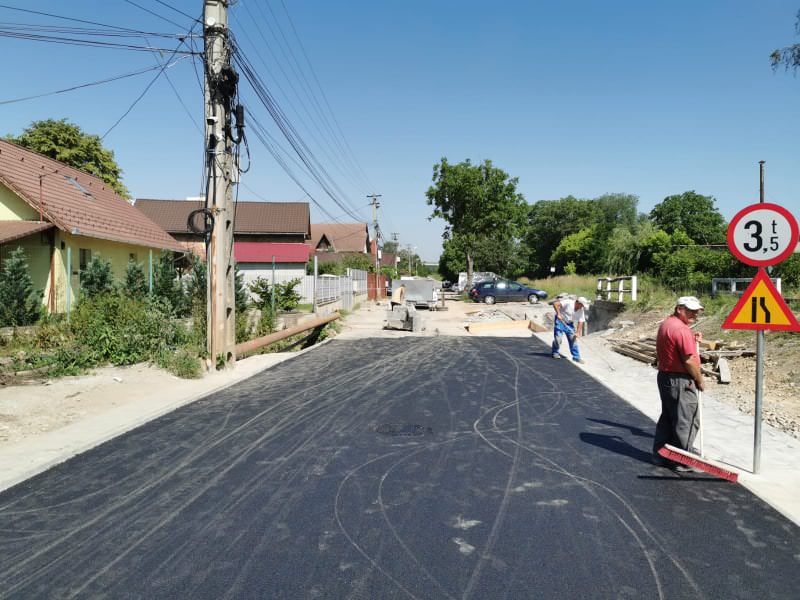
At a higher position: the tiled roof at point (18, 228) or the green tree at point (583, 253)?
the green tree at point (583, 253)

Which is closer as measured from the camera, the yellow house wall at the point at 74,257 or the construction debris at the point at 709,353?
the construction debris at the point at 709,353

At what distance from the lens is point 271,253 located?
41250 millimetres

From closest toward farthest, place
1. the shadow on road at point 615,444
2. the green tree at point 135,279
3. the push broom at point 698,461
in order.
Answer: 1. the push broom at point 698,461
2. the shadow on road at point 615,444
3. the green tree at point 135,279

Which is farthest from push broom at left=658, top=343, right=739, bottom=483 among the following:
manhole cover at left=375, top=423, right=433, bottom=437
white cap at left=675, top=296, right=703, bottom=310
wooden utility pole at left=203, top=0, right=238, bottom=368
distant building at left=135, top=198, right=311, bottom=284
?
distant building at left=135, top=198, right=311, bottom=284

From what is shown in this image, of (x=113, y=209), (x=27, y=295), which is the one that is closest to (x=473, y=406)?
(x=27, y=295)

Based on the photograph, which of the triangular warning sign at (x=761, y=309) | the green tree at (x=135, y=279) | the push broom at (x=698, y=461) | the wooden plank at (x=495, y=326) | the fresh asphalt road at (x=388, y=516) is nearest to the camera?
the fresh asphalt road at (x=388, y=516)

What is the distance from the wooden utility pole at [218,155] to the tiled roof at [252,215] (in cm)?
3711

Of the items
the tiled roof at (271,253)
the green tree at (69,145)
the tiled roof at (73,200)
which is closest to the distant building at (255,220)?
the tiled roof at (271,253)

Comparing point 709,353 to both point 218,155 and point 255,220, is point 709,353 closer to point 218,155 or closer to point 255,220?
point 218,155

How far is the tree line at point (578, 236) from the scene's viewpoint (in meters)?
36.2

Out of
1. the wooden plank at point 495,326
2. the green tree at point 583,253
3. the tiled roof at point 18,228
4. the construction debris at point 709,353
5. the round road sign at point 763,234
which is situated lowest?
the wooden plank at point 495,326

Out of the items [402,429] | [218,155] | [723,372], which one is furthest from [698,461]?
[218,155]

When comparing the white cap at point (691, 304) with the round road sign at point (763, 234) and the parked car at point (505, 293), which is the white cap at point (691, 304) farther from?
the parked car at point (505, 293)

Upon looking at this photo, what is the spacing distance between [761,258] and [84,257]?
1970 cm
